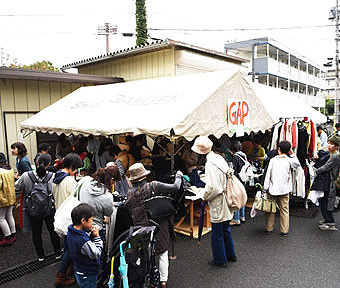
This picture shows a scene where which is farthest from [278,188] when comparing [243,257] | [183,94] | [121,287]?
[121,287]

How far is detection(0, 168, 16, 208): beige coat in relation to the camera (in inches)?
182

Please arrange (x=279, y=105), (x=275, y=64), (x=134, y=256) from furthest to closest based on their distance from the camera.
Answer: (x=275, y=64)
(x=279, y=105)
(x=134, y=256)

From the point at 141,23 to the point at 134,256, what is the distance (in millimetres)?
17950

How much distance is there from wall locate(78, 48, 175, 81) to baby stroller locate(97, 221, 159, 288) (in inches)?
243

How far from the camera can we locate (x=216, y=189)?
3.89m

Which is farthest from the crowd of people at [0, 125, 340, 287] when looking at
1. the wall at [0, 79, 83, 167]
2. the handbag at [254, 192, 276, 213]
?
the wall at [0, 79, 83, 167]

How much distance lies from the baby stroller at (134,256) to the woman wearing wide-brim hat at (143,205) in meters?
0.27

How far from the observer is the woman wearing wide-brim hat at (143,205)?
3.40 m

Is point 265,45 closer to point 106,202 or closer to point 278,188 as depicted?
point 278,188

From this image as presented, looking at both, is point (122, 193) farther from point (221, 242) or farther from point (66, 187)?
point (221, 242)

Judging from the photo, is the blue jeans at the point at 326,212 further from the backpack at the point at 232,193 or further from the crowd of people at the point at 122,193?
the backpack at the point at 232,193

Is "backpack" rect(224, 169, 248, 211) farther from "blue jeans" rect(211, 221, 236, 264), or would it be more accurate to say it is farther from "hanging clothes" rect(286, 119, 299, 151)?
"hanging clothes" rect(286, 119, 299, 151)

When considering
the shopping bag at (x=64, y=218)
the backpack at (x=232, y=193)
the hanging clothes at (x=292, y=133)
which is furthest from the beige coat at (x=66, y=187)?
the hanging clothes at (x=292, y=133)

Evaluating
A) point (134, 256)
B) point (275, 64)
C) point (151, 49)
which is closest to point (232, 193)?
point (134, 256)
